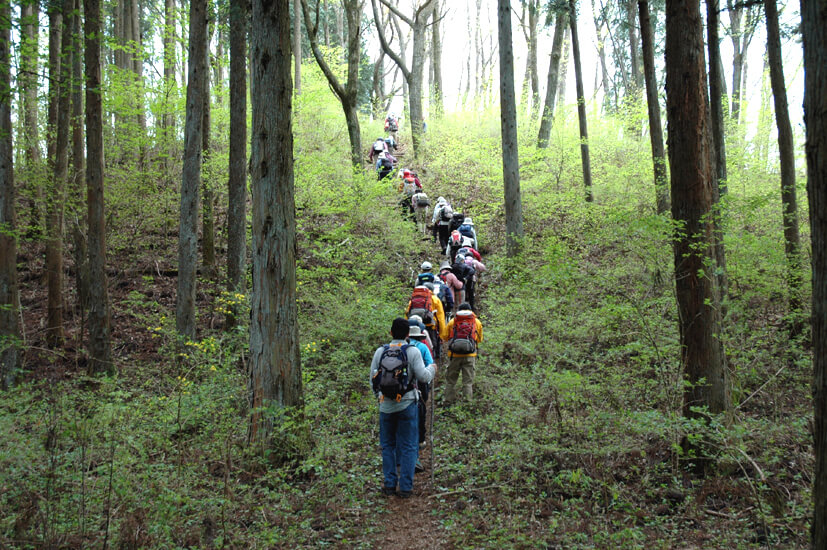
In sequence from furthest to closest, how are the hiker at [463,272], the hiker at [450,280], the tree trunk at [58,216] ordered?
the hiker at [463,272] → the tree trunk at [58,216] → the hiker at [450,280]

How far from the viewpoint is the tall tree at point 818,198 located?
2.52m

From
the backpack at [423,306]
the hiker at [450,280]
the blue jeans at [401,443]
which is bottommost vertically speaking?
the blue jeans at [401,443]

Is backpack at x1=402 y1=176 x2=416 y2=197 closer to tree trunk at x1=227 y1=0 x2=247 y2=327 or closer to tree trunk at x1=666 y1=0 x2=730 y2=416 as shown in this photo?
tree trunk at x1=227 y1=0 x2=247 y2=327

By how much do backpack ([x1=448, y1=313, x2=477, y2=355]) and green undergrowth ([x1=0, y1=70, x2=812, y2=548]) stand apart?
2.13 feet

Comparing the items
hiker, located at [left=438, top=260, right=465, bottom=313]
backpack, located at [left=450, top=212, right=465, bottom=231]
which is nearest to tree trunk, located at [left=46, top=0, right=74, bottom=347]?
hiker, located at [left=438, top=260, right=465, bottom=313]

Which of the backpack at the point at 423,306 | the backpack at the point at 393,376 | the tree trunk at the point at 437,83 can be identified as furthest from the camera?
the tree trunk at the point at 437,83

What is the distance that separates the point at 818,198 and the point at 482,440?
5274mm

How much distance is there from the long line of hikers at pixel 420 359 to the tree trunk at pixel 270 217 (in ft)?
4.02

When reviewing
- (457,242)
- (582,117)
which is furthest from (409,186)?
(582,117)

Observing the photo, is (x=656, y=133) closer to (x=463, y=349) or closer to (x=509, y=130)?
(x=509, y=130)

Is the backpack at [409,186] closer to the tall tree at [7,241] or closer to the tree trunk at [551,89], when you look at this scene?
the tree trunk at [551,89]

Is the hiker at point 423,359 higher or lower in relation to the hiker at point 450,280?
lower

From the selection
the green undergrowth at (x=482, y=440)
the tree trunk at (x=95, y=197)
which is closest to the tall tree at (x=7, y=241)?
the tree trunk at (x=95, y=197)

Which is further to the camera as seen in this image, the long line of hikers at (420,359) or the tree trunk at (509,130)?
the tree trunk at (509,130)
